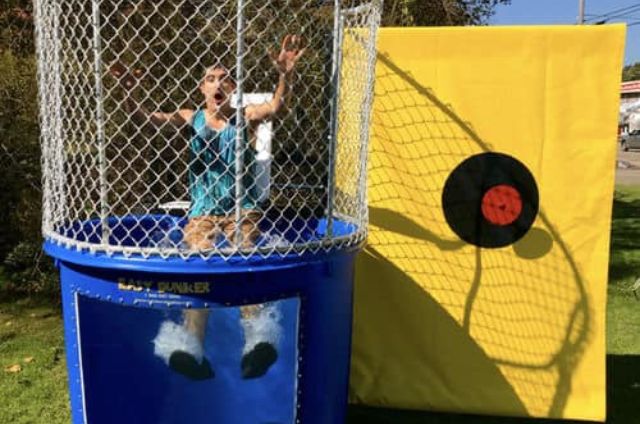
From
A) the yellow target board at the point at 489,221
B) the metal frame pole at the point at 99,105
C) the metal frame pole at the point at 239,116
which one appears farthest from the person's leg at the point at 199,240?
the yellow target board at the point at 489,221

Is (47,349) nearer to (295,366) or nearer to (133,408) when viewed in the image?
(133,408)

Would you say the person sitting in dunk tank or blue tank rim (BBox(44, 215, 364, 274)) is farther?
the person sitting in dunk tank

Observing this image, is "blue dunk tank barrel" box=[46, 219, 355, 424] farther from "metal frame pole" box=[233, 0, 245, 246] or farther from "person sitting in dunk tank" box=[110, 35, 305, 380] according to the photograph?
"metal frame pole" box=[233, 0, 245, 246]

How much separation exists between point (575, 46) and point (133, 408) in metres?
2.87

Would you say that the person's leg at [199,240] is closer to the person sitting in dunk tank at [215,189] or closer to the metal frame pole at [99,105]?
the person sitting in dunk tank at [215,189]

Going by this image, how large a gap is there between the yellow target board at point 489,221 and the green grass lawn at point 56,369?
13 cm

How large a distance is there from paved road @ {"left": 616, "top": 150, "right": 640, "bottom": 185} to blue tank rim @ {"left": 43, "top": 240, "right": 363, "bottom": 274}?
17960 mm

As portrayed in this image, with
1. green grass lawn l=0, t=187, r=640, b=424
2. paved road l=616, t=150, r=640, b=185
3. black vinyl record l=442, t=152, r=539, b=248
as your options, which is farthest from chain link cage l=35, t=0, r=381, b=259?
paved road l=616, t=150, r=640, b=185

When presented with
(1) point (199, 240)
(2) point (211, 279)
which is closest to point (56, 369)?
(1) point (199, 240)

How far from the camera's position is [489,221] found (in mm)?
3729

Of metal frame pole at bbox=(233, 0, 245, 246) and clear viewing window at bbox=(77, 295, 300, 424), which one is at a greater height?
metal frame pole at bbox=(233, 0, 245, 246)

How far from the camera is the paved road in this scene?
1914 cm

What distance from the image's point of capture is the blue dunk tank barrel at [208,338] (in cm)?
242

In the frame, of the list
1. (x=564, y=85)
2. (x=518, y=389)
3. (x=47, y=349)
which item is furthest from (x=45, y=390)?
(x=564, y=85)
